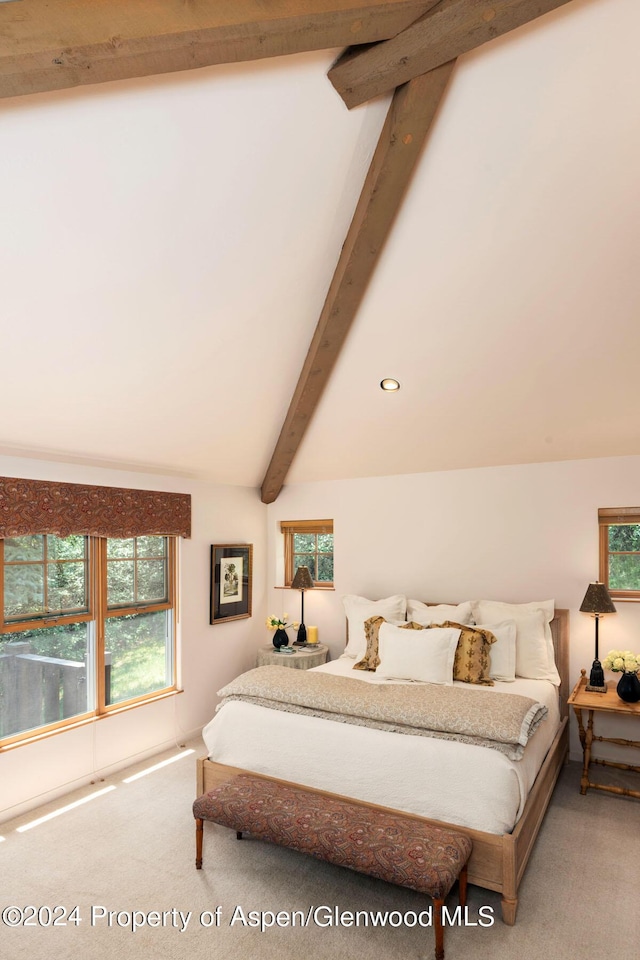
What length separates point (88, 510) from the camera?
12.5ft

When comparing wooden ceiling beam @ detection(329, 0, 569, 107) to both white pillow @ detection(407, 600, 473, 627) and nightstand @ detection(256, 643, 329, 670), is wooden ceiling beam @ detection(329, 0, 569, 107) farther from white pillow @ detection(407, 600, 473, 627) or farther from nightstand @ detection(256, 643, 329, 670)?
nightstand @ detection(256, 643, 329, 670)

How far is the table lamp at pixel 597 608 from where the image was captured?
12.3ft

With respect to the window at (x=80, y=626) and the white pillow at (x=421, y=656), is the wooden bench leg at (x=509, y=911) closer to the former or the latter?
the white pillow at (x=421, y=656)

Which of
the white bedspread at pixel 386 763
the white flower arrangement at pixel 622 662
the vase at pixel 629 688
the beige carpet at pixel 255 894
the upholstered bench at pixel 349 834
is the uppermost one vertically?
the white flower arrangement at pixel 622 662

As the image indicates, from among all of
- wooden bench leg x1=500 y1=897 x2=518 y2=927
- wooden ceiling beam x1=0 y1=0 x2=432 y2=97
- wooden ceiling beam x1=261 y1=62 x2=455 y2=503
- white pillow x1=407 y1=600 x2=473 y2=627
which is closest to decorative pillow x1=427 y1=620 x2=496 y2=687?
white pillow x1=407 y1=600 x2=473 y2=627

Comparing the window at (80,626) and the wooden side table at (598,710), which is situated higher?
the window at (80,626)

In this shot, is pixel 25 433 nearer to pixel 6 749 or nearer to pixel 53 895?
pixel 6 749

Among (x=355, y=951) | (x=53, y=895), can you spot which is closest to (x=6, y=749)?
(x=53, y=895)

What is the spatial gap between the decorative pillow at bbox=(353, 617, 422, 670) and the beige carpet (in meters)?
1.34

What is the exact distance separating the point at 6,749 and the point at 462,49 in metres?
3.97

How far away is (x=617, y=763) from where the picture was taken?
382cm

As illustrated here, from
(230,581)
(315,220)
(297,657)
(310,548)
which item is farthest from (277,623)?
(315,220)

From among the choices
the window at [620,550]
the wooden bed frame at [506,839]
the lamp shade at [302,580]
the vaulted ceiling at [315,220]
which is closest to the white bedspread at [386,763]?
the wooden bed frame at [506,839]

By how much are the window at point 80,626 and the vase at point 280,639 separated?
35.2 inches
